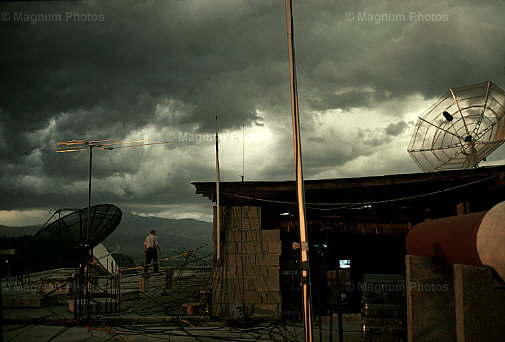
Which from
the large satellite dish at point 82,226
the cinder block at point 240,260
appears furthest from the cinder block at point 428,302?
the large satellite dish at point 82,226

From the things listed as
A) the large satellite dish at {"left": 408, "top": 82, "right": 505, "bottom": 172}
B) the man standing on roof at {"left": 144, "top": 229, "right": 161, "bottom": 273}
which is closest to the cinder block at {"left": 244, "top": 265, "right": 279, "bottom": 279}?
the man standing on roof at {"left": 144, "top": 229, "right": 161, "bottom": 273}

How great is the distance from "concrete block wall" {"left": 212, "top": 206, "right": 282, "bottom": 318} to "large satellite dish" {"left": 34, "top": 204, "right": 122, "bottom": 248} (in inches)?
272

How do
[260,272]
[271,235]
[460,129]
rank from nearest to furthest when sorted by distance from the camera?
[260,272] → [271,235] → [460,129]

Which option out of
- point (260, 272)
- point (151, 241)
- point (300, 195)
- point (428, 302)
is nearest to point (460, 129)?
point (260, 272)

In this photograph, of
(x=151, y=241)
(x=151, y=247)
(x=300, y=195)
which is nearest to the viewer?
(x=300, y=195)

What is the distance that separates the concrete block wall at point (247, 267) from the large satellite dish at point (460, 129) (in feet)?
21.6

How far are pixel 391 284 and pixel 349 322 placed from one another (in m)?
4.23

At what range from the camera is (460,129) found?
13375mm

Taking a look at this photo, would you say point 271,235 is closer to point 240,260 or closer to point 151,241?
point 240,260

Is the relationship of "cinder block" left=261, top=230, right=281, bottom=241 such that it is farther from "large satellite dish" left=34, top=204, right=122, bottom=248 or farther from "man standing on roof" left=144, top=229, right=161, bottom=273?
"large satellite dish" left=34, top=204, right=122, bottom=248

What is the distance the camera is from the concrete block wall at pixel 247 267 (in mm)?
11656

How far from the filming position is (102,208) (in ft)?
56.2

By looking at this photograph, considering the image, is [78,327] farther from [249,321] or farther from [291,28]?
[291,28]

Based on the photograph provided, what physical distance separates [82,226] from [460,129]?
585 inches
